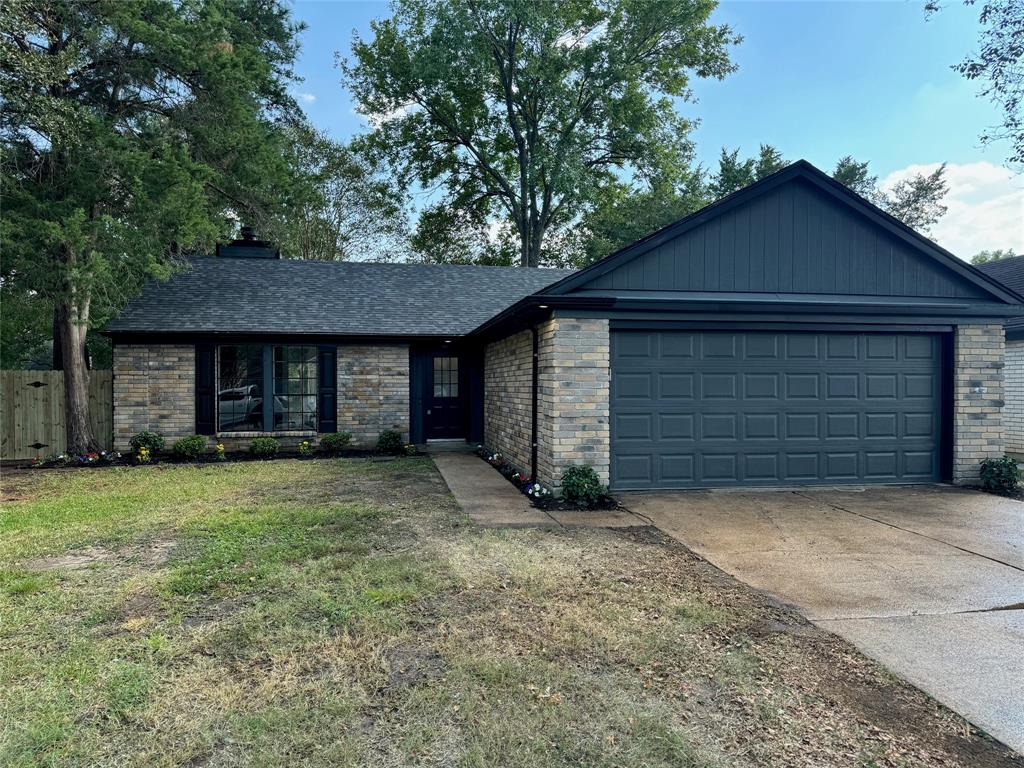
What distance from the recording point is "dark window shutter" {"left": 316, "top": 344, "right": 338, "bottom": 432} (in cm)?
1199

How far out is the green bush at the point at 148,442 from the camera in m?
10.8

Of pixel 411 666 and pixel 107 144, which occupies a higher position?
pixel 107 144

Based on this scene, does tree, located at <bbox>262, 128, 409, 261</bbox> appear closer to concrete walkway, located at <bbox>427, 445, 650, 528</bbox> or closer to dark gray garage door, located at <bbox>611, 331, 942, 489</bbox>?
concrete walkway, located at <bbox>427, 445, 650, 528</bbox>

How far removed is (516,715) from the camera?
8.62 ft

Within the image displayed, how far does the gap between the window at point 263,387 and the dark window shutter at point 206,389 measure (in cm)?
10

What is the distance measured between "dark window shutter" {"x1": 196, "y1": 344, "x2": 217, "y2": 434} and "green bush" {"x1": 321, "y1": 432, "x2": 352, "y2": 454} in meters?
2.19

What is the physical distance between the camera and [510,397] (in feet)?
32.0

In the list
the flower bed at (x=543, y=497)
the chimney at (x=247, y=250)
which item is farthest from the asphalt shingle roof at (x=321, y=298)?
the flower bed at (x=543, y=497)

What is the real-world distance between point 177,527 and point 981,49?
11674 mm

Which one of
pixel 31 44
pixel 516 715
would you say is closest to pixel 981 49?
pixel 516 715

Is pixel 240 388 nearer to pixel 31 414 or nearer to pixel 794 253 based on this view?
pixel 31 414

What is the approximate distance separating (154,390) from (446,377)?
5969 mm

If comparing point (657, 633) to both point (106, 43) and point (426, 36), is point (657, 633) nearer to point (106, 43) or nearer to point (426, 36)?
point (106, 43)

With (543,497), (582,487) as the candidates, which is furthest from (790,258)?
(543,497)
